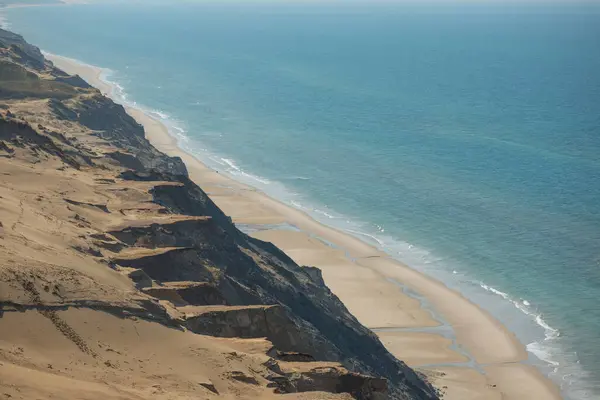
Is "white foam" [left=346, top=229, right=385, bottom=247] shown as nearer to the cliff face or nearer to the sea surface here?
the sea surface

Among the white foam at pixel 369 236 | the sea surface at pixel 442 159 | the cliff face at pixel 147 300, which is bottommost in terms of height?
the cliff face at pixel 147 300

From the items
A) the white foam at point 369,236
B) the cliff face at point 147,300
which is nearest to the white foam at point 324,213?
the white foam at point 369,236

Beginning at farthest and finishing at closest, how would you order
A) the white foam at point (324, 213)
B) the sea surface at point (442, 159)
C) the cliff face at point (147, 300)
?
the white foam at point (324, 213) → the sea surface at point (442, 159) → the cliff face at point (147, 300)

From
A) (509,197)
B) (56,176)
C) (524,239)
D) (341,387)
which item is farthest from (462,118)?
(341,387)

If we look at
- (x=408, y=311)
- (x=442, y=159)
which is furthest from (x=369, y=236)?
(x=442, y=159)

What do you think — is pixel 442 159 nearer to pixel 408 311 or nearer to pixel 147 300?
pixel 408 311

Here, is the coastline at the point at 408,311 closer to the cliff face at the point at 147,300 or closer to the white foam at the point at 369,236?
the white foam at the point at 369,236

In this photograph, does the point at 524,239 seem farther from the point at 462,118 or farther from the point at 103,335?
the point at 462,118
